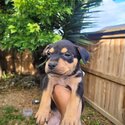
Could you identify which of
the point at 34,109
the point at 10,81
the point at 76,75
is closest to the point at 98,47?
the point at 34,109

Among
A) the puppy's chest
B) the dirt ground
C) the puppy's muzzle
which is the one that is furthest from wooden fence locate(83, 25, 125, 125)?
the puppy's muzzle

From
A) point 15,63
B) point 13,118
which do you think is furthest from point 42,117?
point 15,63

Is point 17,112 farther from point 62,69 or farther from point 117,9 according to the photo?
point 62,69

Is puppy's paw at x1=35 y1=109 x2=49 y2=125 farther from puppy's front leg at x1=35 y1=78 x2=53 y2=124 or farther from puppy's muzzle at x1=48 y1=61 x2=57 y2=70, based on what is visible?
puppy's muzzle at x1=48 y1=61 x2=57 y2=70

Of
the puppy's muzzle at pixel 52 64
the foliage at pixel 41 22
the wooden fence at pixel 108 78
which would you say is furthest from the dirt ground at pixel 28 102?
the puppy's muzzle at pixel 52 64

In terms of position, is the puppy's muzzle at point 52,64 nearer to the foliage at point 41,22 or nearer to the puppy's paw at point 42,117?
the puppy's paw at point 42,117

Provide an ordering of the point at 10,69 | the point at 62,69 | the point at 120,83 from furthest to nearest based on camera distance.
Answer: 1. the point at 10,69
2. the point at 120,83
3. the point at 62,69

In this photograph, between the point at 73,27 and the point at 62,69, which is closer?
the point at 62,69

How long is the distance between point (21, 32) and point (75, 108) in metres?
3.15

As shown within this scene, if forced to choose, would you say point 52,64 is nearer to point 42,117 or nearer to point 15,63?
point 42,117

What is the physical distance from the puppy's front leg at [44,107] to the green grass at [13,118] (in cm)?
268

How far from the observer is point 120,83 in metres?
3.81

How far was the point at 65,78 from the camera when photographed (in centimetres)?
142

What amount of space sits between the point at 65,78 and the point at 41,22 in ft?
9.64
